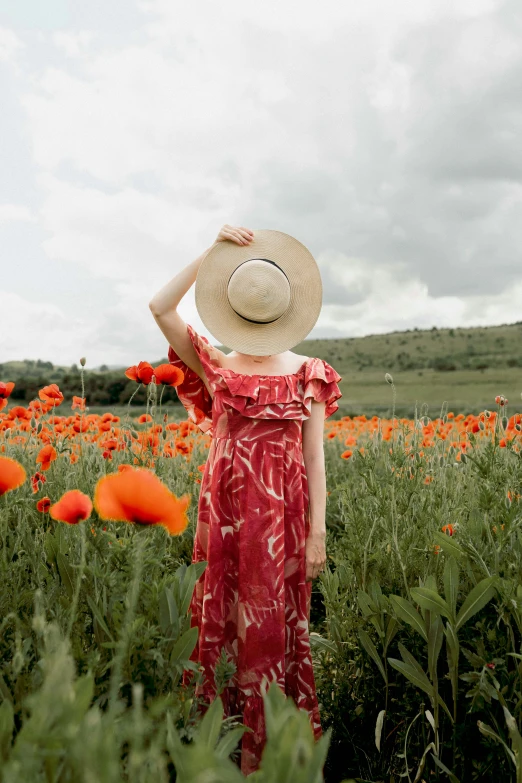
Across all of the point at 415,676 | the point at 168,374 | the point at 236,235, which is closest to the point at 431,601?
the point at 415,676

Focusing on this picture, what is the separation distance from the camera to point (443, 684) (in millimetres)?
2078

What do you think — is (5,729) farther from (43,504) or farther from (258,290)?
(258,290)

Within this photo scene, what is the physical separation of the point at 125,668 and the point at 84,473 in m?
1.87

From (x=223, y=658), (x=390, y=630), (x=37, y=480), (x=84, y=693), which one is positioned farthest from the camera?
(x=37, y=480)

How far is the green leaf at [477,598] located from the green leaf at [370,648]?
1.50 ft

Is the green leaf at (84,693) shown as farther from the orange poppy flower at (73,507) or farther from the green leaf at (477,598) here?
the green leaf at (477,598)

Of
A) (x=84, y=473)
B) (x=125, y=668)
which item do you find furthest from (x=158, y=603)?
(x=84, y=473)

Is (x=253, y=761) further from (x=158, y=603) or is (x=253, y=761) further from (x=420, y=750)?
(x=158, y=603)

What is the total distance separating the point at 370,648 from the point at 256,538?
1.83 feet

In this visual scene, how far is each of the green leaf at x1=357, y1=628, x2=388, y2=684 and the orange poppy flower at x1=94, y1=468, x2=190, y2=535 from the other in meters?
1.36

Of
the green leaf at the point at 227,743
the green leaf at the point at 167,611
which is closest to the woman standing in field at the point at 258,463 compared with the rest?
the green leaf at the point at 167,611

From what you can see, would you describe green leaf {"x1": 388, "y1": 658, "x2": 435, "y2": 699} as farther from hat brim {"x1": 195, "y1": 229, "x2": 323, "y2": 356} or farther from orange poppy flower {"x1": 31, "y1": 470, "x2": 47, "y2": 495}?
orange poppy flower {"x1": 31, "y1": 470, "x2": 47, "y2": 495}

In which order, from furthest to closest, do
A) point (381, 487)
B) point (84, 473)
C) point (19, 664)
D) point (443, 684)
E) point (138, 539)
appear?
point (84, 473) → point (381, 487) → point (443, 684) → point (138, 539) → point (19, 664)

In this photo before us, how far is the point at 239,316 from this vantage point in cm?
248
